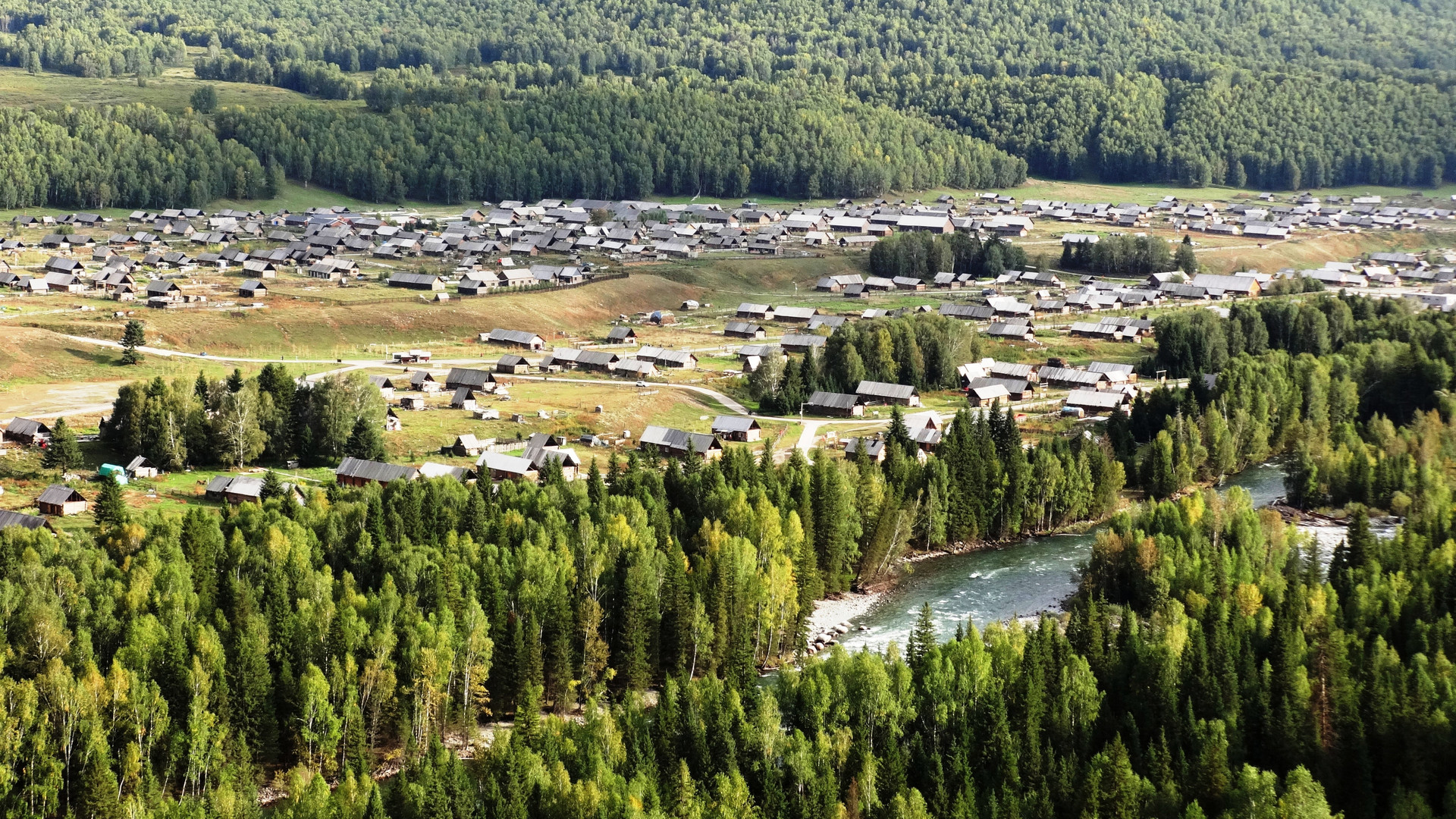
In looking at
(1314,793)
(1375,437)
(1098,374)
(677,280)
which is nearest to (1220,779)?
(1314,793)

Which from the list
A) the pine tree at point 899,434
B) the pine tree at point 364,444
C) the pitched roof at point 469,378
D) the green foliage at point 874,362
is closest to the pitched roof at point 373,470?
the pine tree at point 364,444

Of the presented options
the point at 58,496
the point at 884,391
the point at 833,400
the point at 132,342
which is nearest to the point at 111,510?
the point at 58,496

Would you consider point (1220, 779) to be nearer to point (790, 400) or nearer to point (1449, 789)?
point (1449, 789)

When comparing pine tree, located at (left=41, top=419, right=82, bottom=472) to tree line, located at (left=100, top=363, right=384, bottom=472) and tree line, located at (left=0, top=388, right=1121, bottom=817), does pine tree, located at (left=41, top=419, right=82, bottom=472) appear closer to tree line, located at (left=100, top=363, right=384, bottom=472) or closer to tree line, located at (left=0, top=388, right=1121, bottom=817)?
tree line, located at (left=100, top=363, right=384, bottom=472)

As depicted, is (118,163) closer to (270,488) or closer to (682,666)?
(270,488)

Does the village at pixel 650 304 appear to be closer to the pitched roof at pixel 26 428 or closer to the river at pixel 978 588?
the pitched roof at pixel 26 428

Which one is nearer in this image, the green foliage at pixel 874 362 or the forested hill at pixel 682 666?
the forested hill at pixel 682 666
